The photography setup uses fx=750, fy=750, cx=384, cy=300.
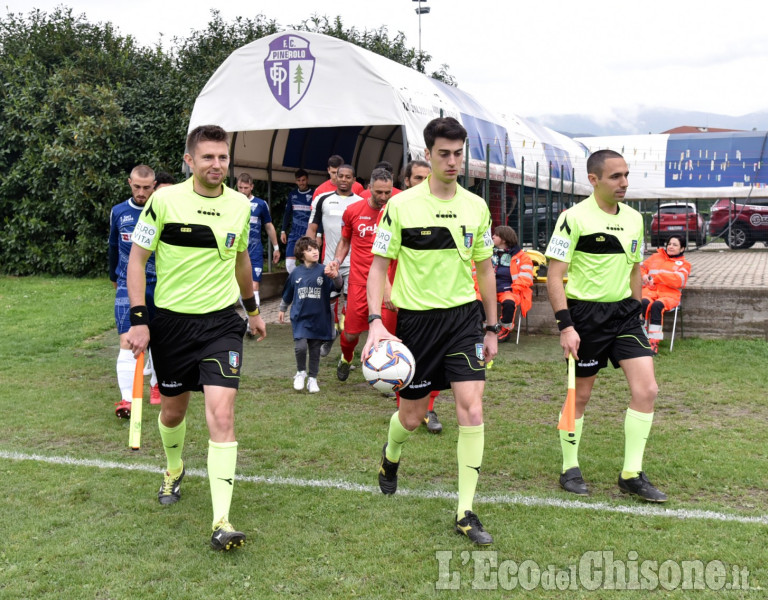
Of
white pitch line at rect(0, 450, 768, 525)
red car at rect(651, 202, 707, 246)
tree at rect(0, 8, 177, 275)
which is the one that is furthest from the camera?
red car at rect(651, 202, 707, 246)

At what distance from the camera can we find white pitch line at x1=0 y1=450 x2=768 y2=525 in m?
4.15

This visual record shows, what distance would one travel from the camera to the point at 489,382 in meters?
7.92

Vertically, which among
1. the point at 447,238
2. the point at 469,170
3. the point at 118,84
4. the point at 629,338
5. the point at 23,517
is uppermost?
the point at 118,84

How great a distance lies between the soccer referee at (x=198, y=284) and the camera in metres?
3.96

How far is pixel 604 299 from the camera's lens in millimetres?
4672

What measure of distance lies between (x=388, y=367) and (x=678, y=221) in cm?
2267

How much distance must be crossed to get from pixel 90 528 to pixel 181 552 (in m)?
0.64

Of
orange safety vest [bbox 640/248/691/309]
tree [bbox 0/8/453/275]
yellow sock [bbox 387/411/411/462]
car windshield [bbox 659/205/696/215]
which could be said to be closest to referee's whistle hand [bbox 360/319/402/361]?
yellow sock [bbox 387/411/411/462]

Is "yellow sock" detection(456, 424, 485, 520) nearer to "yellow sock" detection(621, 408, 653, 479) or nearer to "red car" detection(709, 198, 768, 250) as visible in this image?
"yellow sock" detection(621, 408, 653, 479)

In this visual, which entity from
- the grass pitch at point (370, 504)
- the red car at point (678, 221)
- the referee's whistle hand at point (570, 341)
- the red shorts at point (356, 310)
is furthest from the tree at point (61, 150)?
the red car at point (678, 221)

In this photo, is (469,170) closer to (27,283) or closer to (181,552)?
(181,552)

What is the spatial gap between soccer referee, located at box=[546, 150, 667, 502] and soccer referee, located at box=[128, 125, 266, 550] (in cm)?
195

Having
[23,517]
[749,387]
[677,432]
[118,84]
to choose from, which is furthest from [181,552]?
[118,84]

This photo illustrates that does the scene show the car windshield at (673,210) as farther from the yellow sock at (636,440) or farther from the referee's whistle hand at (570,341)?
the referee's whistle hand at (570,341)
